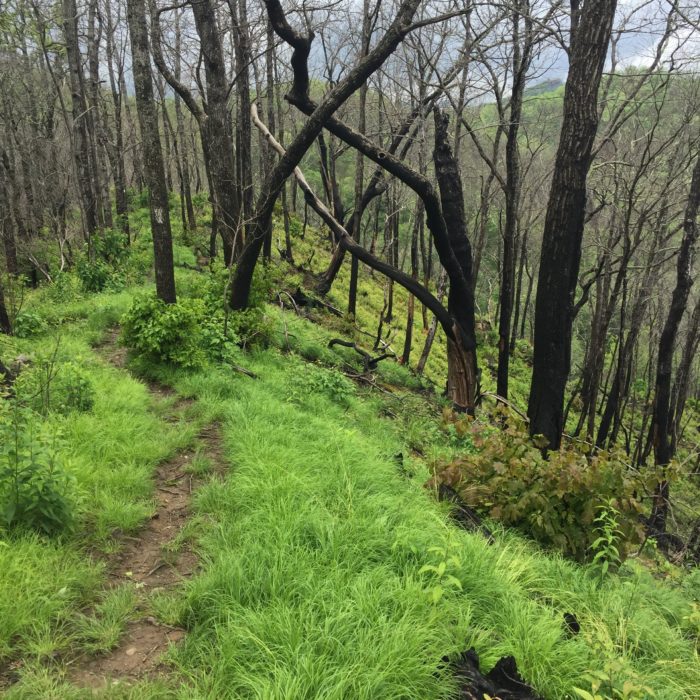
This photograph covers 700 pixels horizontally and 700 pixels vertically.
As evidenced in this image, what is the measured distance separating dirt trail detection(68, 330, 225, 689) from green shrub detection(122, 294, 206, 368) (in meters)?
1.71

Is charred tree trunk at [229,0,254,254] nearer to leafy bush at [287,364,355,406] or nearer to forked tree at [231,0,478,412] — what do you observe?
forked tree at [231,0,478,412]

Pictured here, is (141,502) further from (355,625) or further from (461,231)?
(461,231)

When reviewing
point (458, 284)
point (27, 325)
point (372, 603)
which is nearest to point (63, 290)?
point (27, 325)

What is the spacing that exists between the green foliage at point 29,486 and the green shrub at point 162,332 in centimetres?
305

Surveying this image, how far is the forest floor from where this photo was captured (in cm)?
224

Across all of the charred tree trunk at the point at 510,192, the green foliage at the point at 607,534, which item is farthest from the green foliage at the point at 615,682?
the charred tree trunk at the point at 510,192

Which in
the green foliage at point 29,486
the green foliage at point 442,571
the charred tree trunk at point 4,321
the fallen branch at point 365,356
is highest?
the charred tree trunk at point 4,321

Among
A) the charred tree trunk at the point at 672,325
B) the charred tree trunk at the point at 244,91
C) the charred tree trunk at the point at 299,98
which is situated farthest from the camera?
the charred tree trunk at the point at 244,91

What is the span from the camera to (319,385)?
22.0ft

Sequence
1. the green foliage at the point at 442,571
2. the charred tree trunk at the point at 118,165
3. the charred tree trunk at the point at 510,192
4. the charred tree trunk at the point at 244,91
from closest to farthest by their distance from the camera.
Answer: the green foliage at the point at 442,571
the charred tree trunk at the point at 510,192
the charred tree trunk at the point at 244,91
the charred tree trunk at the point at 118,165

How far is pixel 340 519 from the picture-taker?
11.1 feet

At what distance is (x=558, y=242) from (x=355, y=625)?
428 centimetres

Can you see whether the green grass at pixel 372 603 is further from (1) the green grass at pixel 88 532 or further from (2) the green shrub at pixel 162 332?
(2) the green shrub at pixel 162 332

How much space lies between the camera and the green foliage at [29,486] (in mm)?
2955
